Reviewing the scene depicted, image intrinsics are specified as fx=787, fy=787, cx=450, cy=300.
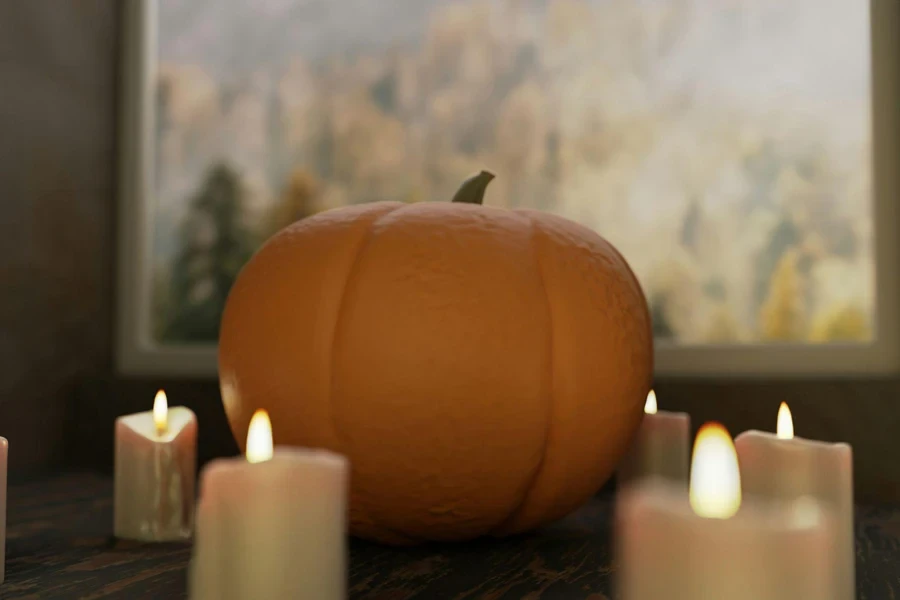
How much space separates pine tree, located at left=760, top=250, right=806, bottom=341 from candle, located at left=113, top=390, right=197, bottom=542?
31.9 inches

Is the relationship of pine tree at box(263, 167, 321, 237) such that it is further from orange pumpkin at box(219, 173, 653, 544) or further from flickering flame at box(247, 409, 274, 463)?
flickering flame at box(247, 409, 274, 463)

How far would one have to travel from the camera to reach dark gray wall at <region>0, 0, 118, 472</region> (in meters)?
1.19

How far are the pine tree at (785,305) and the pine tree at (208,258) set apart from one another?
0.87m

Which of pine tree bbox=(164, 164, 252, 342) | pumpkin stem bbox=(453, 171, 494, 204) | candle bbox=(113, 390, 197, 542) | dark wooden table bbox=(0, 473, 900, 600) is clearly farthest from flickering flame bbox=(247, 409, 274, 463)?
pine tree bbox=(164, 164, 252, 342)

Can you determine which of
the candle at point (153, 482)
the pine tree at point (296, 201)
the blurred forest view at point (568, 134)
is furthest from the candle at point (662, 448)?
the pine tree at point (296, 201)

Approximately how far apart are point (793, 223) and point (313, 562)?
95 centimetres

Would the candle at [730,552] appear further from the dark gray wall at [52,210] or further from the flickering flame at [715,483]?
the dark gray wall at [52,210]

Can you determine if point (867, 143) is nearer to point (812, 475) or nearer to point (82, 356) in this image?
point (812, 475)

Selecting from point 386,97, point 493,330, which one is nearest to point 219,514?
point 493,330

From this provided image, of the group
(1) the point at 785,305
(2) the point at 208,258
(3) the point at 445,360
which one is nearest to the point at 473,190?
(3) the point at 445,360

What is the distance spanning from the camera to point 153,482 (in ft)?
2.58

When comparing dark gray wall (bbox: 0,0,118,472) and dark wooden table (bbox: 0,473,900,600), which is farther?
dark gray wall (bbox: 0,0,118,472)

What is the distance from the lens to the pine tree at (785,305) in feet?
3.71

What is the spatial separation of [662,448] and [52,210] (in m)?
1.01
